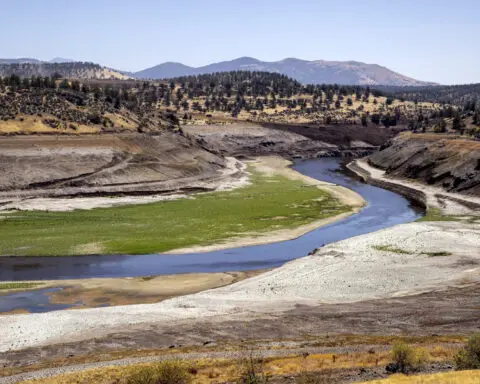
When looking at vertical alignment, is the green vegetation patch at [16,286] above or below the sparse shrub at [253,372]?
below

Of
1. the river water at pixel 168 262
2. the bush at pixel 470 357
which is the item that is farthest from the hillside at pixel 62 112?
the bush at pixel 470 357

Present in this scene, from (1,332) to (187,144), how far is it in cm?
9255

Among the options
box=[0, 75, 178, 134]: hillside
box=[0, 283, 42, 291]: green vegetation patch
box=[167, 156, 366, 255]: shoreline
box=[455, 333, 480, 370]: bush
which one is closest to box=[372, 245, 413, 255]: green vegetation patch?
box=[167, 156, 366, 255]: shoreline

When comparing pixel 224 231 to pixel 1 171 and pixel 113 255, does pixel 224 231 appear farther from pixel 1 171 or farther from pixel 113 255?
pixel 1 171

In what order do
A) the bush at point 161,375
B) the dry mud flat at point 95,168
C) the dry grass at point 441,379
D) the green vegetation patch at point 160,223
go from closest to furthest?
1. the dry grass at point 441,379
2. the bush at point 161,375
3. the green vegetation patch at point 160,223
4. the dry mud flat at point 95,168

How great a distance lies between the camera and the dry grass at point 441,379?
2027cm

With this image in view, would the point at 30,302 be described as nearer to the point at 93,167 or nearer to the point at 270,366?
the point at 270,366

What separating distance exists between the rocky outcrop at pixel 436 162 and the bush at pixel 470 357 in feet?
210

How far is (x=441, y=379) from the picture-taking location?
20.7 meters

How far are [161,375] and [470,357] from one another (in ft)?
39.1

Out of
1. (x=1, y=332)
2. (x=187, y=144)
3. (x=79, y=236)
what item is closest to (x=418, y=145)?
(x=187, y=144)

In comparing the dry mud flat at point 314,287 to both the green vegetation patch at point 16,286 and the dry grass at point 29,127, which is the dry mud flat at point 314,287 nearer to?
the green vegetation patch at point 16,286

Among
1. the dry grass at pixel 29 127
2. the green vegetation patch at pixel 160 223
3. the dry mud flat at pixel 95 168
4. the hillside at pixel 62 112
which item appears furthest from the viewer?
the hillside at pixel 62 112

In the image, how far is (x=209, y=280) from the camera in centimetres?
4456
